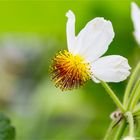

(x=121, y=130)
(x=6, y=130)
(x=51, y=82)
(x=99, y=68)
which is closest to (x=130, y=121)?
(x=121, y=130)

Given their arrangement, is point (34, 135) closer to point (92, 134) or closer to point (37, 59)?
point (92, 134)

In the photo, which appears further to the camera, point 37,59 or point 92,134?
point 37,59

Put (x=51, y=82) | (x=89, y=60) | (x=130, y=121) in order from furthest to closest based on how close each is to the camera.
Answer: (x=51, y=82) < (x=89, y=60) < (x=130, y=121)

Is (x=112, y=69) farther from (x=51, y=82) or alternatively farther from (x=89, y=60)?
(x=51, y=82)

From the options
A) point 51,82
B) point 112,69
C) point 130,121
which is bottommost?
point 130,121

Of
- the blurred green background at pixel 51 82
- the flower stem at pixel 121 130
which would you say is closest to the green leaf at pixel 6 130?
the flower stem at pixel 121 130

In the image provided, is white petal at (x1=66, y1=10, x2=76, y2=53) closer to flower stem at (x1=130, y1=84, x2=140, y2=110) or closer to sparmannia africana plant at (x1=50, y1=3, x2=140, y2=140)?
sparmannia africana plant at (x1=50, y1=3, x2=140, y2=140)

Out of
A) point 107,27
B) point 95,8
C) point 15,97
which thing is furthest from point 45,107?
point 107,27

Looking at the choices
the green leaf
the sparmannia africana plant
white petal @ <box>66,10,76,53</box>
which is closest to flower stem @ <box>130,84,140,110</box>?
the sparmannia africana plant
